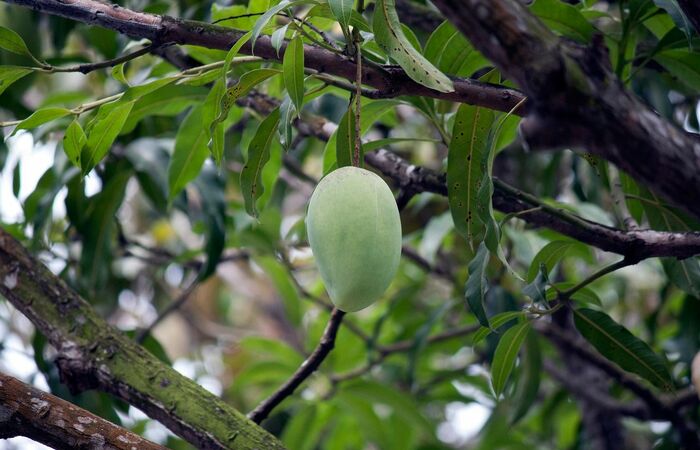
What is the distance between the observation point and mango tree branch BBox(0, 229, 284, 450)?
35.9 inches

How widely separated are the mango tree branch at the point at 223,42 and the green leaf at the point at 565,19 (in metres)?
0.22

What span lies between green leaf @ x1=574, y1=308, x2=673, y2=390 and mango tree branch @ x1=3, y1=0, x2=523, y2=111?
1.11 ft

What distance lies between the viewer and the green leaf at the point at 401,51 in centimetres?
70

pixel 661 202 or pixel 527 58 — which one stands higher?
pixel 661 202

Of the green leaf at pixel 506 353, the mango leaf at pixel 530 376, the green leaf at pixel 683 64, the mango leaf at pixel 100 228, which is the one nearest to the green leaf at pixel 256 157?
the green leaf at pixel 506 353

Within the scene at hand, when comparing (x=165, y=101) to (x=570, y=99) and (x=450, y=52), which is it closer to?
(x=450, y=52)

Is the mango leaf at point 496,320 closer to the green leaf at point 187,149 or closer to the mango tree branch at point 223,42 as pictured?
the mango tree branch at point 223,42

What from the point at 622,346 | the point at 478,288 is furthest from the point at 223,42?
the point at 622,346

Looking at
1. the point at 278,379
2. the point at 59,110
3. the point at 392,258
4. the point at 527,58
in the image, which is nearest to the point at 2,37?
the point at 59,110

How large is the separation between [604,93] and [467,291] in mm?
334

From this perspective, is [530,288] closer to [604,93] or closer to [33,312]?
[604,93]

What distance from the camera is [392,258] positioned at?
696 millimetres

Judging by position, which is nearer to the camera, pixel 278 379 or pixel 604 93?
pixel 604 93

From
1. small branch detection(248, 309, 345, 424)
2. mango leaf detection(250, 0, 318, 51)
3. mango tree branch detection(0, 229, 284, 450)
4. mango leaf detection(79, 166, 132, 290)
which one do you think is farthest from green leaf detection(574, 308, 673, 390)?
mango leaf detection(79, 166, 132, 290)
